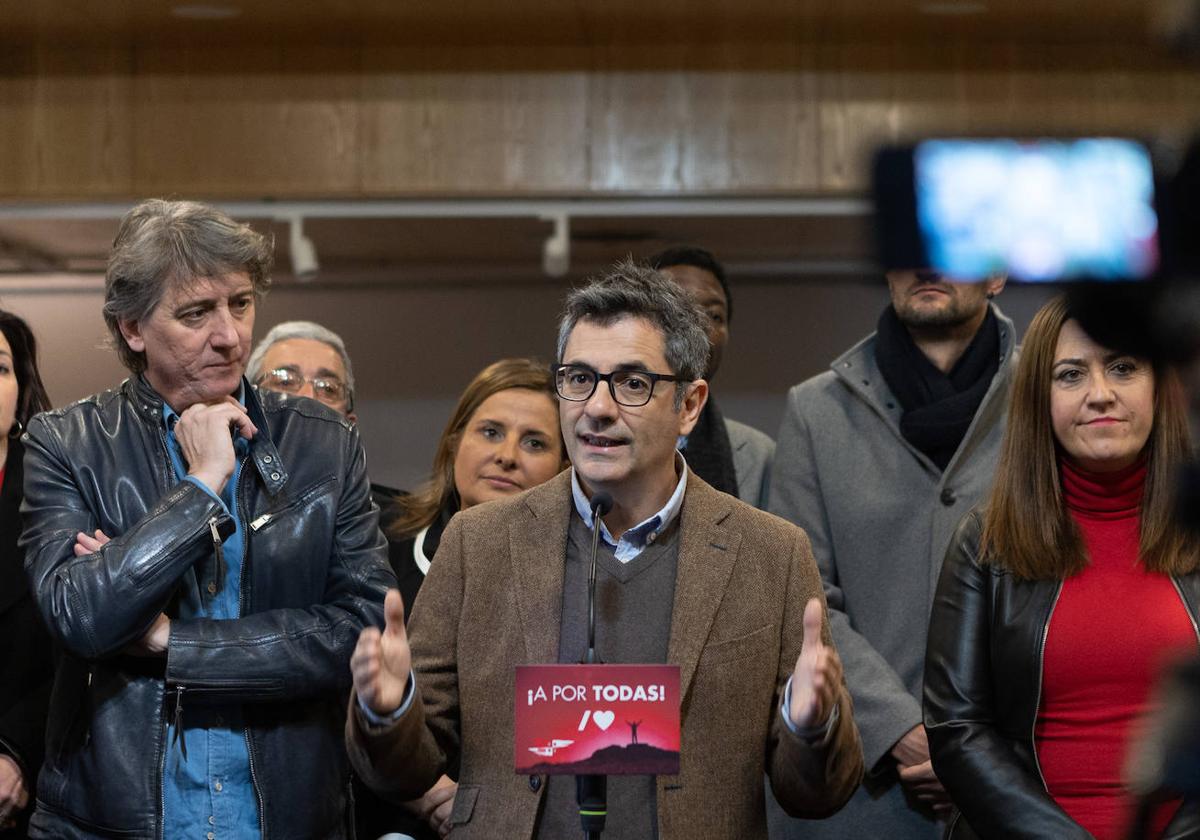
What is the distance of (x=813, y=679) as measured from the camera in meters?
1.93

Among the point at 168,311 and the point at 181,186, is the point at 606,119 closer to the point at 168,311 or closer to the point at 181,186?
the point at 181,186

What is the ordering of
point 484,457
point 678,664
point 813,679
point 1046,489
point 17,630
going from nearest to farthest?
point 813,679, point 678,664, point 1046,489, point 17,630, point 484,457

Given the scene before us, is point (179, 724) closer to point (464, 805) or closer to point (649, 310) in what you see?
point (464, 805)

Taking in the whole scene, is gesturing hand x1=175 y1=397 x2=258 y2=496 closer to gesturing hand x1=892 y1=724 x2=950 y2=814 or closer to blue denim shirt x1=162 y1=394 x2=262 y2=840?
blue denim shirt x1=162 y1=394 x2=262 y2=840

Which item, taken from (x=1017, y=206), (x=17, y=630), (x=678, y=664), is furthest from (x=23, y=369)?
(x=1017, y=206)

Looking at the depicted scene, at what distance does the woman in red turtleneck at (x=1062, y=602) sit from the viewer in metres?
2.34

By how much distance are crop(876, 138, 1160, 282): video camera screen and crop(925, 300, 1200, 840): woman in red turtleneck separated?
1502 mm

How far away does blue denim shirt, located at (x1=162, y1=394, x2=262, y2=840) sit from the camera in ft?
6.89

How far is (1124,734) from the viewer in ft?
7.64

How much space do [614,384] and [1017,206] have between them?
1.38 m

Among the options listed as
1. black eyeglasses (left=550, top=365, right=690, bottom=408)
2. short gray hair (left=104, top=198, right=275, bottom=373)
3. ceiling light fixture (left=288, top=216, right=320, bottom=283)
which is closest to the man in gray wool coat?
black eyeglasses (left=550, top=365, right=690, bottom=408)

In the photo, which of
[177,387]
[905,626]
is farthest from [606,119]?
[177,387]

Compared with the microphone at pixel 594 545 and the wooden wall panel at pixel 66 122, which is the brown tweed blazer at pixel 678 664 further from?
the wooden wall panel at pixel 66 122

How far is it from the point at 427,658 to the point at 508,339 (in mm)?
3255
